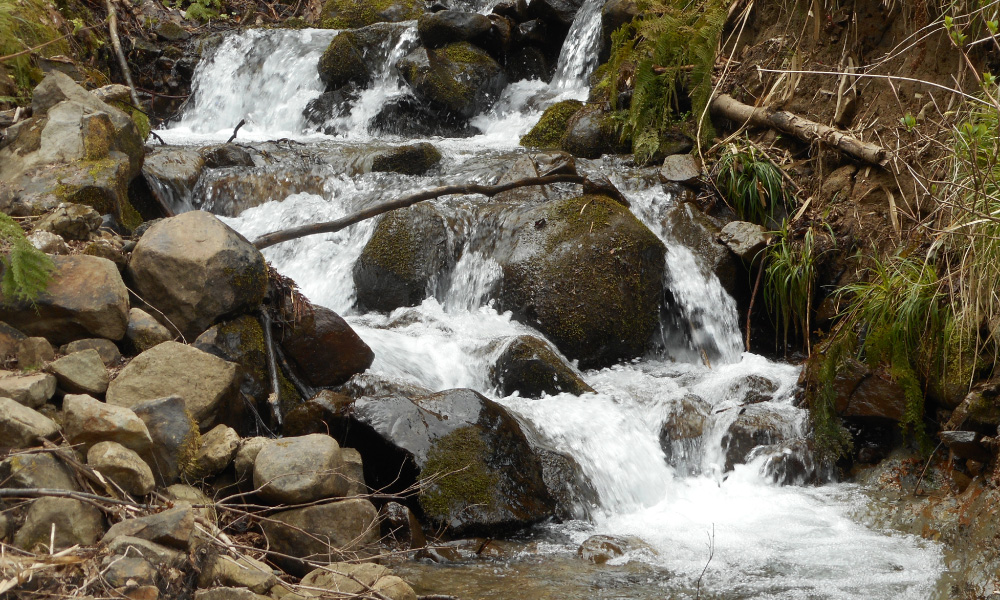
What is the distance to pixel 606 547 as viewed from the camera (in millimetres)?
4129

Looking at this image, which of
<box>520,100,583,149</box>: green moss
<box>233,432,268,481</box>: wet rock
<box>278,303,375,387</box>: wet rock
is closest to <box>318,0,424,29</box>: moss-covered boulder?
<box>520,100,583,149</box>: green moss

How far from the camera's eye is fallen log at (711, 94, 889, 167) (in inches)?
264

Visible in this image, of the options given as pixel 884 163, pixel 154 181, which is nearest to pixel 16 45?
pixel 154 181

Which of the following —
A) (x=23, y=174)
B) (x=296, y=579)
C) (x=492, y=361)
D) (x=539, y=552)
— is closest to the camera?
(x=296, y=579)

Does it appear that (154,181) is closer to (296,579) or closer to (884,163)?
(296,579)

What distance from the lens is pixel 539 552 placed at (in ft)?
13.5

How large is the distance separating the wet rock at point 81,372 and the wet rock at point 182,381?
0.22ft

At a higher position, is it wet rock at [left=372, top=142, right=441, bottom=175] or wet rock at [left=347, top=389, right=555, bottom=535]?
wet rock at [left=372, top=142, right=441, bottom=175]

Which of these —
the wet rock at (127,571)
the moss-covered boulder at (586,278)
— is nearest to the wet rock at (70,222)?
the wet rock at (127,571)

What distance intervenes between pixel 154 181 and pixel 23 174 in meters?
1.89

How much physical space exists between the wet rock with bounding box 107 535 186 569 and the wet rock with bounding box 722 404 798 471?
372cm

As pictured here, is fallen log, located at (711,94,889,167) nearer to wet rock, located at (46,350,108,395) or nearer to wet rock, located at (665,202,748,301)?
wet rock, located at (665,202,748,301)

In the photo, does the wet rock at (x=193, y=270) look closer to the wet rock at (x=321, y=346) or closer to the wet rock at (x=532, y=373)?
the wet rock at (x=321, y=346)

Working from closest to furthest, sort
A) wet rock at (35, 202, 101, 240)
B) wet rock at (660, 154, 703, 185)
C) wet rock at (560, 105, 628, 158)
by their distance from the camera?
1. wet rock at (35, 202, 101, 240)
2. wet rock at (660, 154, 703, 185)
3. wet rock at (560, 105, 628, 158)
